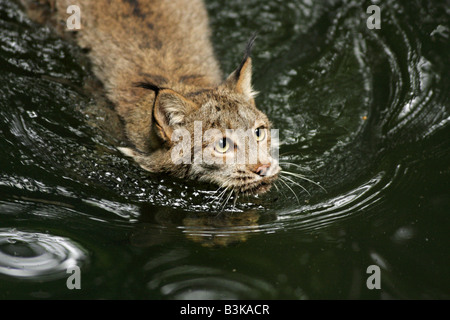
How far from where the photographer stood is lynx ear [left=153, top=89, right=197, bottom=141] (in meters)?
5.58

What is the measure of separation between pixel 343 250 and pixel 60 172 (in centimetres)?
315

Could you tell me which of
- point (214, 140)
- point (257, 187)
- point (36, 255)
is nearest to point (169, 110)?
point (214, 140)

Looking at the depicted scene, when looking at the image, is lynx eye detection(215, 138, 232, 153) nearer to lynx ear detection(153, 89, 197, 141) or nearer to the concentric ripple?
lynx ear detection(153, 89, 197, 141)

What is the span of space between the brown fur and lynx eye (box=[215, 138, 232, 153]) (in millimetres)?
131

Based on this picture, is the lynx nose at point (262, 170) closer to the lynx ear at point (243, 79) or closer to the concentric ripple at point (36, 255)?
the lynx ear at point (243, 79)

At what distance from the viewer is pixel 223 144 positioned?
559cm

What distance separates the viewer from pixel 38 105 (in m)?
7.13

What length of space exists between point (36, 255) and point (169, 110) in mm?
1952

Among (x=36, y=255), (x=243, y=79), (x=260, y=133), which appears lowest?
(x=36, y=255)

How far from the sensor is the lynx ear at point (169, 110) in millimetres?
5582

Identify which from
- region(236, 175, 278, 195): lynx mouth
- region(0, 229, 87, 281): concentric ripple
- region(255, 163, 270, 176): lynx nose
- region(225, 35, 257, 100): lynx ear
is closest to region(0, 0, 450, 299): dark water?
region(0, 229, 87, 281): concentric ripple

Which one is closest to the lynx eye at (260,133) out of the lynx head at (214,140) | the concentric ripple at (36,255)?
the lynx head at (214,140)

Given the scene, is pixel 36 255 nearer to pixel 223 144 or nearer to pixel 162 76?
pixel 223 144
